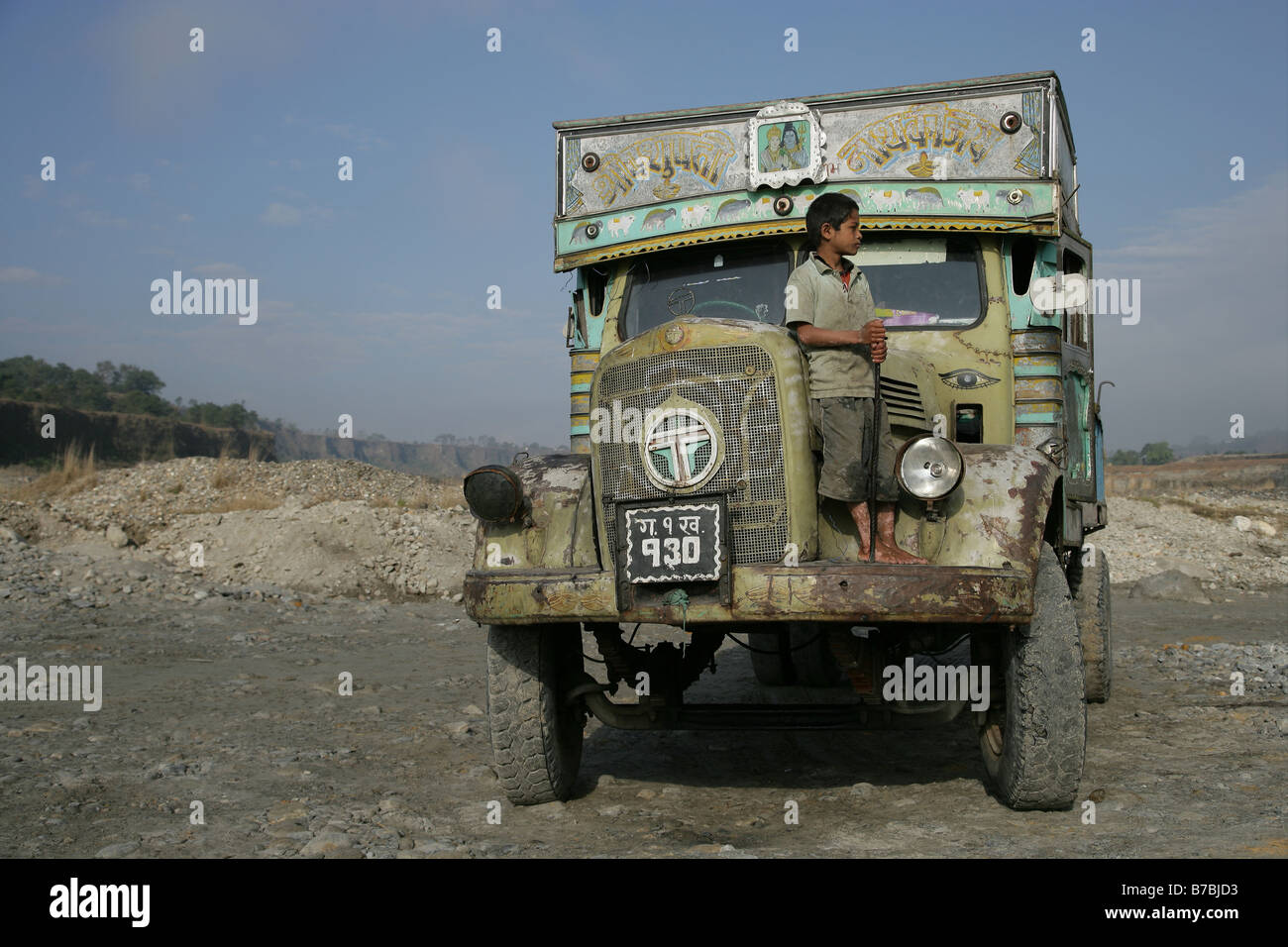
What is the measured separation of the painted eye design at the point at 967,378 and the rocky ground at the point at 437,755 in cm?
178

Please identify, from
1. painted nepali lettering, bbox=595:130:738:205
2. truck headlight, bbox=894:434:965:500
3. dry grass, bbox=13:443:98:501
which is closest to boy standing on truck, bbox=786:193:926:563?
truck headlight, bbox=894:434:965:500

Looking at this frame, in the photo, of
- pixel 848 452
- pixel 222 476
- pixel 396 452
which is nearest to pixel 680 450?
pixel 848 452

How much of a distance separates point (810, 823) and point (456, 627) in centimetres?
776

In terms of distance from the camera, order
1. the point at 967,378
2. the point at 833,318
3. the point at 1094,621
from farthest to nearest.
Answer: the point at 1094,621 < the point at 967,378 < the point at 833,318

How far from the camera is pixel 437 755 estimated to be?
233 inches

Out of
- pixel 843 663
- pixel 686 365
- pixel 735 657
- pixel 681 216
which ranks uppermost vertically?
pixel 681 216

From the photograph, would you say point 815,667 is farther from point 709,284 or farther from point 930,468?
point 930,468

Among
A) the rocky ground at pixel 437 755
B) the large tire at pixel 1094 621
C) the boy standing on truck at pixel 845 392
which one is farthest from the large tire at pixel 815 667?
the boy standing on truck at pixel 845 392

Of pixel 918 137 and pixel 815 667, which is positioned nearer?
pixel 918 137

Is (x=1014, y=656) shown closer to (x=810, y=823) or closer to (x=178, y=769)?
(x=810, y=823)

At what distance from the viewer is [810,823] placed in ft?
14.8

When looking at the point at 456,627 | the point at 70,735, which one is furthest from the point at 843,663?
the point at 456,627

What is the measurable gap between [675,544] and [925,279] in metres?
2.47

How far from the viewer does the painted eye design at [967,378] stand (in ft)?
18.0
